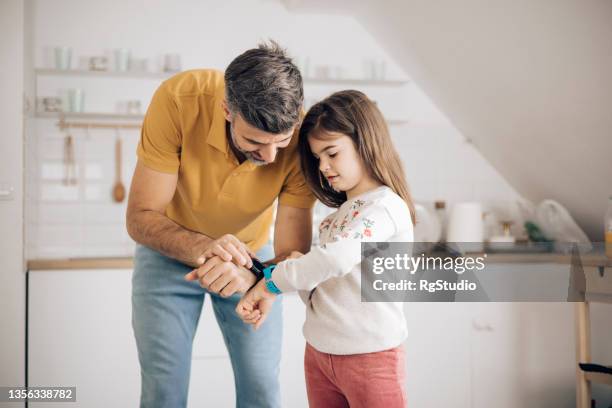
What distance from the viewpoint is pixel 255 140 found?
1378 millimetres

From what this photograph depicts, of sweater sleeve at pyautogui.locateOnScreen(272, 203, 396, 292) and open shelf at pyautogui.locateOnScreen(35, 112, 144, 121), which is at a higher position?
open shelf at pyautogui.locateOnScreen(35, 112, 144, 121)

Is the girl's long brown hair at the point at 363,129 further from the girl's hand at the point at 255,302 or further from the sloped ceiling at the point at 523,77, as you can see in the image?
the sloped ceiling at the point at 523,77

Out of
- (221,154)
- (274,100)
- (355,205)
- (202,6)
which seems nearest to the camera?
(274,100)

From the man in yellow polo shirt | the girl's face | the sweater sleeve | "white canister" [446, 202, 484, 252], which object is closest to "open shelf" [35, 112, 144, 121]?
the man in yellow polo shirt

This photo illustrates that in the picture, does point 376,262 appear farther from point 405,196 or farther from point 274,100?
point 274,100

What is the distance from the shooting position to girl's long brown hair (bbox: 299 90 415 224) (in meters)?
1.44

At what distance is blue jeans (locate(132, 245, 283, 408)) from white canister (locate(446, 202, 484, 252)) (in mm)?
1701

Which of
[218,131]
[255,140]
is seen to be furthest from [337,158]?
[218,131]

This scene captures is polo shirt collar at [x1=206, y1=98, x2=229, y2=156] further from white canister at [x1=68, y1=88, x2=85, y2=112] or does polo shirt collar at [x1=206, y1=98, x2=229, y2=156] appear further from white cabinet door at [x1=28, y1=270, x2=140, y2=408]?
white canister at [x1=68, y1=88, x2=85, y2=112]

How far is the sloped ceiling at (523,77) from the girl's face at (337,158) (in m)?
1.17

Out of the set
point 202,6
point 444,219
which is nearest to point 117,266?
point 202,6

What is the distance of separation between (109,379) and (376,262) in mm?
1665

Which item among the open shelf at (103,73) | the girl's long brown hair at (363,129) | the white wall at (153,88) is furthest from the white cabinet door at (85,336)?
the girl's long brown hair at (363,129)

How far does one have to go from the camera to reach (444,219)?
331 cm
